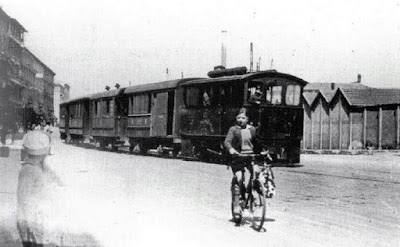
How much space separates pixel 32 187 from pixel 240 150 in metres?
2.90

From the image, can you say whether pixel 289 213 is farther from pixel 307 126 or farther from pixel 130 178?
pixel 307 126

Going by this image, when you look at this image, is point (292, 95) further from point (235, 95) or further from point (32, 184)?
point (32, 184)

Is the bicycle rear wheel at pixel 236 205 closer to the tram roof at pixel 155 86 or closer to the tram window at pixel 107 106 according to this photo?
the tram roof at pixel 155 86

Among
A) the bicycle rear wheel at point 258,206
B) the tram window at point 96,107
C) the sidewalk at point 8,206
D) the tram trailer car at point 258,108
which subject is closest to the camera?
the sidewalk at point 8,206

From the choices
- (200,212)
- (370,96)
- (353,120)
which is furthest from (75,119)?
(200,212)

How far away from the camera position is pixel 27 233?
259 inches

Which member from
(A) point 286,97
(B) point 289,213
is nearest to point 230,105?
(A) point 286,97

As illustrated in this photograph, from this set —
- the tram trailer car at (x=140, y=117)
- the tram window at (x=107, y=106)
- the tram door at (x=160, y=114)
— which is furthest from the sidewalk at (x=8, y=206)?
the tram window at (x=107, y=106)

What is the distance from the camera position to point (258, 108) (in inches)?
706

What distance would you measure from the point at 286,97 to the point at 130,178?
7.24 metres

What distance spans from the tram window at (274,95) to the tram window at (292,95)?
36 centimetres

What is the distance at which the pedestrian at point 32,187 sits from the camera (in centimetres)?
623

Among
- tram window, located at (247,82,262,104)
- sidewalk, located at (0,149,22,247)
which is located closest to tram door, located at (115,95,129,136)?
sidewalk, located at (0,149,22,247)

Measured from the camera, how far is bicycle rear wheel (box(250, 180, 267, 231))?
23.4 feet
